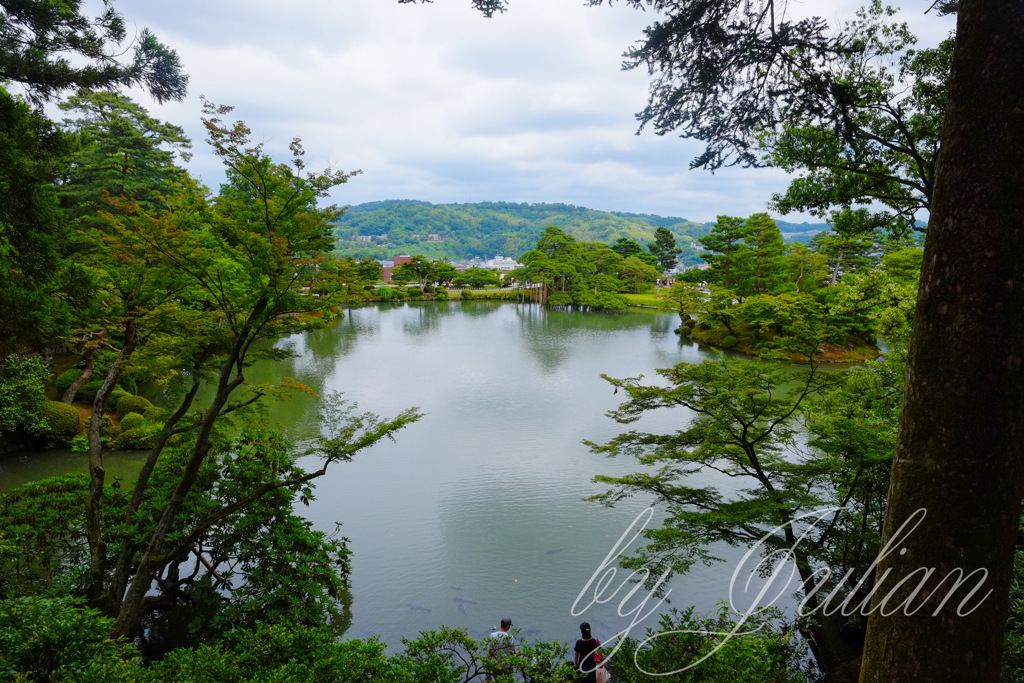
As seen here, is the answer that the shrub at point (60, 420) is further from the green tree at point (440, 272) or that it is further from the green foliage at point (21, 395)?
the green tree at point (440, 272)

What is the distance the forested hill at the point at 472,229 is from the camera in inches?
3772

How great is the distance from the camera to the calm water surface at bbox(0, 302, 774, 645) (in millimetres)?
4855

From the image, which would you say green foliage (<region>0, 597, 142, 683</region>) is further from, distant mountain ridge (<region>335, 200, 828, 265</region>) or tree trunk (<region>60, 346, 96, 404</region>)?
distant mountain ridge (<region>335, 200, 828, 265</region>)

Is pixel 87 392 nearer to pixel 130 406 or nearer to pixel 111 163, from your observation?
pixel 130 406

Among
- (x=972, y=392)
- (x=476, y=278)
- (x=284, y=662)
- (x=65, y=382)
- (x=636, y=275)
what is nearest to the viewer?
(x=972, y=392)

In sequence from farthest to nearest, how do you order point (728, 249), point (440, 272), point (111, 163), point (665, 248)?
point (665, 248), point (440, 272), point (728, 249), point (111, 163)

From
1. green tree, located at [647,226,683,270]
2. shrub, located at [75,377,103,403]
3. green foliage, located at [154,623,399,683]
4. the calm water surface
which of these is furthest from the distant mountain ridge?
green foliage, located at [154,623,399,683]

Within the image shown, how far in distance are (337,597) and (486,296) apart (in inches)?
1470

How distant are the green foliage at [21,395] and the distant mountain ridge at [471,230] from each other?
79.9 meters

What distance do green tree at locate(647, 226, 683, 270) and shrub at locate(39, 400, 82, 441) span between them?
130ft

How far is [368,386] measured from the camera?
Answer: 13148 mm

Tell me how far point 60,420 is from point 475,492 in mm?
6932

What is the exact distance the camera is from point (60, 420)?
8.29 metres

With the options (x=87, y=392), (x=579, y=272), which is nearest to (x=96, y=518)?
(x=87, y=392)
